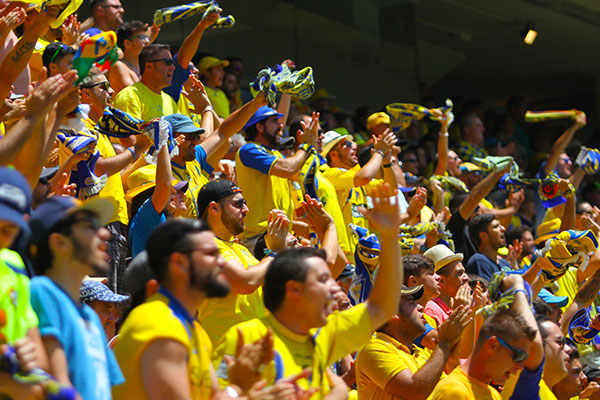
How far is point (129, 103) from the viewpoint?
23.2 ft

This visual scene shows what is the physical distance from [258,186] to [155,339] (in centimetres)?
379

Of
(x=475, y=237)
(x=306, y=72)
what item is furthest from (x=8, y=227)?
(x=475, y=237)

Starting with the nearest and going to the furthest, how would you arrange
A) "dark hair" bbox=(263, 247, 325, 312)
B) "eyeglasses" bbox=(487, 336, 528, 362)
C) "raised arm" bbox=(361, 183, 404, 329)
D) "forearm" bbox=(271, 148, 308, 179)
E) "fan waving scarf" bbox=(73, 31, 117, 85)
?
"dark hair" bbox=(263, 247, 325, 312), "raised arm" bbox=(361, 183, 404, 329), "fan waving scarf" bbox=(73, 31, 117, 85), "eyeglasses" bbox=(487, 336, 528, 362), "forearm" bbox=(271, 148, 308, 179)

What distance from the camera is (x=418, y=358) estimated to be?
16.8ft

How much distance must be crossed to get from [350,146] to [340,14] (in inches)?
209

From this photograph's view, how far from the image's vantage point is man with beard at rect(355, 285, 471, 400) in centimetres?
459

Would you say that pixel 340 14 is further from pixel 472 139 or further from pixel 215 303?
pixel 215 303

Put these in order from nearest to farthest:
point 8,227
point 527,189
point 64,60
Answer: point 8,227, point 64,60, point 527,189

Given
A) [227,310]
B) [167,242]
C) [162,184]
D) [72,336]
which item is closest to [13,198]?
[72,336]

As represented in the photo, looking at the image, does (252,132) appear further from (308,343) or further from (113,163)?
(308,343)

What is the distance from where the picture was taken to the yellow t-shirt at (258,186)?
262 inches

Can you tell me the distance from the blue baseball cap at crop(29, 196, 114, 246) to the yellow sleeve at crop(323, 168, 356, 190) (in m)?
4.74

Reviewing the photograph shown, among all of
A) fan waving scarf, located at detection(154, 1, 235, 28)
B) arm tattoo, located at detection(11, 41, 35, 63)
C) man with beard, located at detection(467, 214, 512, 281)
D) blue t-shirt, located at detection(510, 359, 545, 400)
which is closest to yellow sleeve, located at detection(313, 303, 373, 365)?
blue t-shirt, located at detection(510, 359, 545, 400)

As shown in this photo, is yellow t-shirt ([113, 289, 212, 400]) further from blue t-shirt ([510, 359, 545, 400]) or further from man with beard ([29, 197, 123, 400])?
blue t-shirt ([510, 359, 545, 400])
